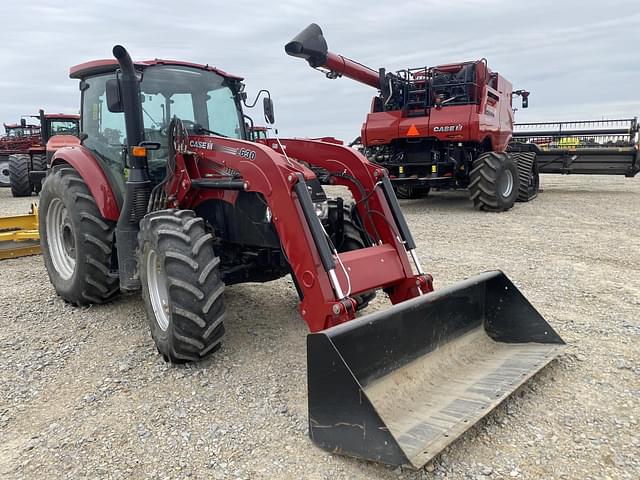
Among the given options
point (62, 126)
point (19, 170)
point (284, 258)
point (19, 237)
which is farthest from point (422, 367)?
point (19, 170)

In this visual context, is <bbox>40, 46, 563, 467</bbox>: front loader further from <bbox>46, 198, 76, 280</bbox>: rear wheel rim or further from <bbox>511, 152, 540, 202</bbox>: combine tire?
<bbox>511, 152, 540, 202</bbox>: combine tire

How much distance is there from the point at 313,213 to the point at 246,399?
1.21 meters

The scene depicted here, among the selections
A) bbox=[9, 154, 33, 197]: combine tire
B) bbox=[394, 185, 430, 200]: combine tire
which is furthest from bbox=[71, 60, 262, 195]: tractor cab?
bbox=[9, 154, 33, 197]: combine tire

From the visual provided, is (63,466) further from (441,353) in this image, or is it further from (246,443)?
(441,353)

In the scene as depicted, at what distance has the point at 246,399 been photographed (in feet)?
10.5

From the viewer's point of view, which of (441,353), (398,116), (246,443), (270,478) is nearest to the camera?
(270,478)

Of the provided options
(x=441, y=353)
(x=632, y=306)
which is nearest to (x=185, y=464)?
(x=441, y=353)

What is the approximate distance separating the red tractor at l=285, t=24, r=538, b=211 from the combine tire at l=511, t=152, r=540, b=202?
1.44 feet

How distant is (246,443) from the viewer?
9.03ft

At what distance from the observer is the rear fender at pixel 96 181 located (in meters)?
4.46

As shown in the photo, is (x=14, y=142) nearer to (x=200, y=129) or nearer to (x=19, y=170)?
(x=19, y=170)

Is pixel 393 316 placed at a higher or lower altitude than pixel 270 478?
higher

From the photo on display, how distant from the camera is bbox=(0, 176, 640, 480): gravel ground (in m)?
2.55

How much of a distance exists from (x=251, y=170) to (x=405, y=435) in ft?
6.32
